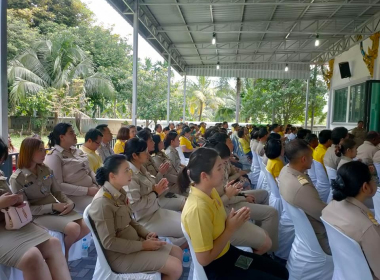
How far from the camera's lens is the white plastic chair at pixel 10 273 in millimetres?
1903

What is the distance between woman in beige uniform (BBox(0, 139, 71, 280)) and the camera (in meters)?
1.84

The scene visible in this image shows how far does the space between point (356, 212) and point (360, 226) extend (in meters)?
0.08

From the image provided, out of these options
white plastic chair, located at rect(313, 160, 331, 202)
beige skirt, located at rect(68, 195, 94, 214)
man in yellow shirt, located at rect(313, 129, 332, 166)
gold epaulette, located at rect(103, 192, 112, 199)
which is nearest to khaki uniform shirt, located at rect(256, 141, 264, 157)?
man in yellow shirt, located at rect(313, 129, 332, 166)

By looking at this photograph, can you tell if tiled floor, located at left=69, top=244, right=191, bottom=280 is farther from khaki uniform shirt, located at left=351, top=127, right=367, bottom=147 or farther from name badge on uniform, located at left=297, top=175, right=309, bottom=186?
khaki uniform shirt, located at left=351, top=127, right=367, bottom=147

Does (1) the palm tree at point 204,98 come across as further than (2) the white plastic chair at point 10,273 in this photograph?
Yes

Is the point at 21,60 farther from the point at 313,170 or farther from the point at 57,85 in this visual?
the point at 313,170

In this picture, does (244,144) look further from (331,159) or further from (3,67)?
(3,67)

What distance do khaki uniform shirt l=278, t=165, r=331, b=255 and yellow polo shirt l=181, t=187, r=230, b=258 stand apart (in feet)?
2.44

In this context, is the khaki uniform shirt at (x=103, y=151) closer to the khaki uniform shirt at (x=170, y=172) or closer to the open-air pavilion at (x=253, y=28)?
the khaki uniform shirt at (x=170, y=172)

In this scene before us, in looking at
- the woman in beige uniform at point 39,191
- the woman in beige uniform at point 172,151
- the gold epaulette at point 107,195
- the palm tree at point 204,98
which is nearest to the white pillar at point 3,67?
A: the woman in beige uniform at point 39,191

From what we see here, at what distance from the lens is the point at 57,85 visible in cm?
1281

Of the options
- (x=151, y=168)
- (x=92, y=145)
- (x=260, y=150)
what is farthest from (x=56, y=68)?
(x=151, y=168)

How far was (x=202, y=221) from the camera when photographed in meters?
1.54

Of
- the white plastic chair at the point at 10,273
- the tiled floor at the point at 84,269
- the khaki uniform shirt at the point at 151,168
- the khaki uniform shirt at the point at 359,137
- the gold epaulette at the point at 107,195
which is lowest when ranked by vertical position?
the tiled floor at the point at 84,269
